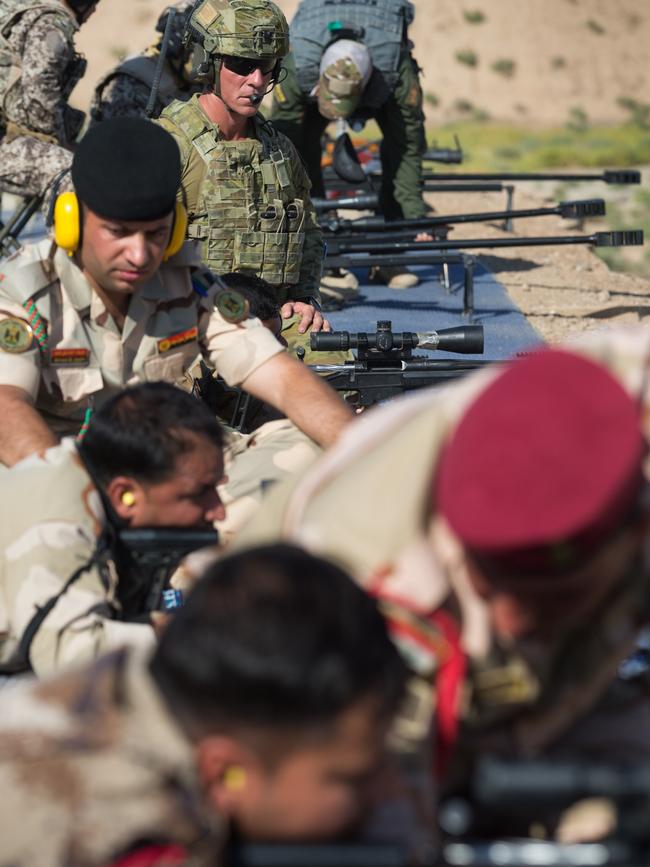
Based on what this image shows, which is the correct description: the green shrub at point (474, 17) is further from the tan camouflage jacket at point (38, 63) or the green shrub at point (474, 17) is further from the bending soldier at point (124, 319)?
the bending soldier at point (124, 319)

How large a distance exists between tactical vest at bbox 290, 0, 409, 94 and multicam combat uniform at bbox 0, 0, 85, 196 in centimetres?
155

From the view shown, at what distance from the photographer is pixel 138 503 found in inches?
120

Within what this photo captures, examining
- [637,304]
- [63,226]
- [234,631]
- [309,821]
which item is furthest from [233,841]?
[637,304]

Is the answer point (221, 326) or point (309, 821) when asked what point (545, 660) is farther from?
point (221, 326)

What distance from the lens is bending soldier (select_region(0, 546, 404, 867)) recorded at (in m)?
1.66

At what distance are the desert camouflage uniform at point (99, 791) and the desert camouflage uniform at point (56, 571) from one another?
3.30 ft

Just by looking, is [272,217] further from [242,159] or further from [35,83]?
[35,83]

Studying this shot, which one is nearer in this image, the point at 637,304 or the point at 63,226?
the point at 63,226

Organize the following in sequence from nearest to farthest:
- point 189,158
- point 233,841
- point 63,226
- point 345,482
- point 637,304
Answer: point 233,841 < point 345,482 < point 63,226 < point 189,158 < point 637,304

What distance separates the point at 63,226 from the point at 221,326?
0.55 metres

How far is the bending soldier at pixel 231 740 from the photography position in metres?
1.66

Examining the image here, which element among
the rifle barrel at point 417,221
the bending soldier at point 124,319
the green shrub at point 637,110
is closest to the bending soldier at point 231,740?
the bending soldier at point 124,319

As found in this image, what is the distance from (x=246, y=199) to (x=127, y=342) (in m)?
2.22

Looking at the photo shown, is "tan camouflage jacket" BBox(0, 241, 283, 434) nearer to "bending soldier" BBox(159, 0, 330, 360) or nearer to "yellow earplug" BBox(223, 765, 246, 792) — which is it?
Answer: "bending soldier" BBox(159, 0, 330, 360)
